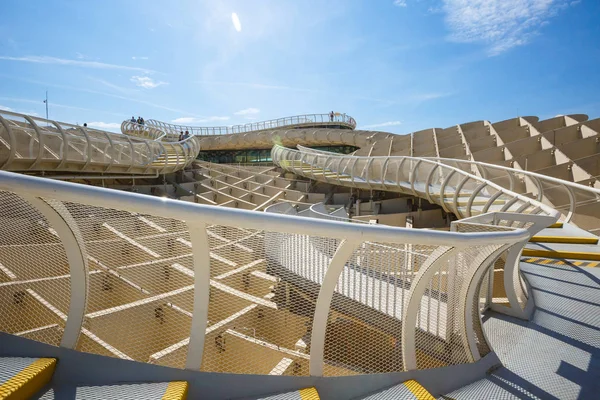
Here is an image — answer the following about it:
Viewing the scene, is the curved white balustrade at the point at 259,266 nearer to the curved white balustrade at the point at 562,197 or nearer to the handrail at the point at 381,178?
the handrail at the point at 381,178

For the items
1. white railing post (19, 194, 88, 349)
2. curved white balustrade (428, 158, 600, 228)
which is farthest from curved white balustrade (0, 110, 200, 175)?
curved white balustrade (428, 158, 600, 228)

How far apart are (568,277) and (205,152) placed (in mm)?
35627

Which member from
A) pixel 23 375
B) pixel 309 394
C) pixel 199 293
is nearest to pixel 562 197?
pixel 309 394

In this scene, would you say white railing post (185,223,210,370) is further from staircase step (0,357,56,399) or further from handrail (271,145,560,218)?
handrail (271,145,560,218)

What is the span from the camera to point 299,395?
1.84 meters

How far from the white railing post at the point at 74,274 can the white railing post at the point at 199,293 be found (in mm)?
727

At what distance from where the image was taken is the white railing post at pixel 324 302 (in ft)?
5.79

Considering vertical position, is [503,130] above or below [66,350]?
above

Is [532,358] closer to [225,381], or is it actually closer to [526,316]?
[526,316]

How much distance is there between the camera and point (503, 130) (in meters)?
17.9

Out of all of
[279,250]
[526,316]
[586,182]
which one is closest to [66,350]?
[279,250]

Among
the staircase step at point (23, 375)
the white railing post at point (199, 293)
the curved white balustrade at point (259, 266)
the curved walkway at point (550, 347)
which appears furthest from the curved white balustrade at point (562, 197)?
the staircase step at point (23, 375)

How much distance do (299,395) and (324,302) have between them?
0.59 metres

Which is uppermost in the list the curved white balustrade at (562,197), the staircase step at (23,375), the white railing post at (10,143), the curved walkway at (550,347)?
the white railing post at (10,143)
